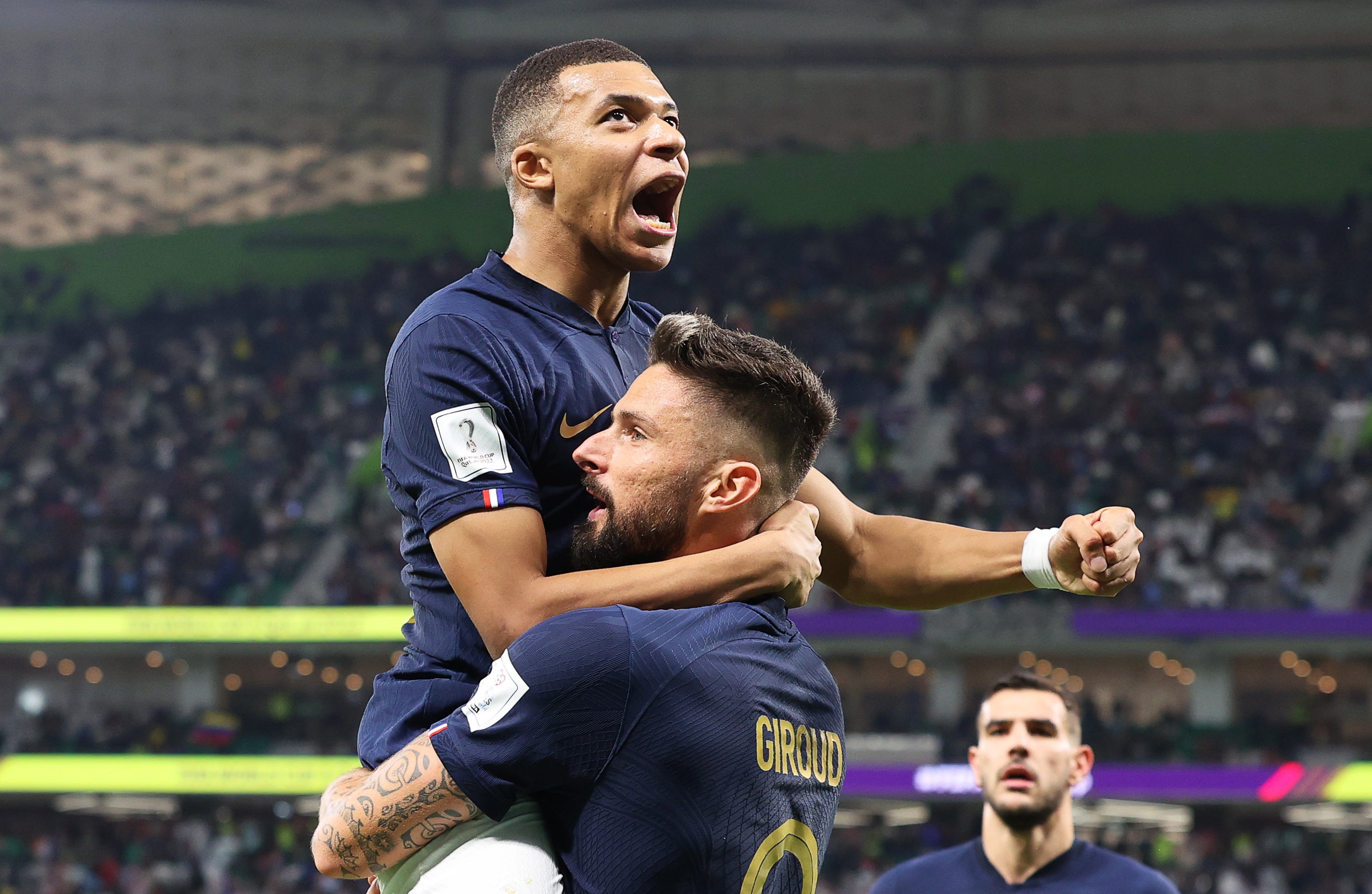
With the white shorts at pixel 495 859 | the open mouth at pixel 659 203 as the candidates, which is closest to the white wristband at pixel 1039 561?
the open mouth at pixel 659 203

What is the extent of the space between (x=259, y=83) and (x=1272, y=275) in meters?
21.8

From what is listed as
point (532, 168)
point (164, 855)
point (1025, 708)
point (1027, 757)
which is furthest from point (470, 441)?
point (164, 855)

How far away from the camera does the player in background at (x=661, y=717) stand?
224cm

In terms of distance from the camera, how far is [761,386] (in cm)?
255

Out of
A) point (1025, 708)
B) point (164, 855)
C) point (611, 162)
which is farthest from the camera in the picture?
point (164, 855)

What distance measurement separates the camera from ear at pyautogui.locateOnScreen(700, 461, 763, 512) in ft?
8.34

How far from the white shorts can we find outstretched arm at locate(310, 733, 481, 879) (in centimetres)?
4

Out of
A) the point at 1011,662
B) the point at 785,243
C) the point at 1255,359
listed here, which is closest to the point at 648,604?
the point at 1011,662

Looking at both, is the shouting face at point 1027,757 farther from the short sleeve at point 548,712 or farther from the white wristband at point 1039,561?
the short sleeve at point 548,712

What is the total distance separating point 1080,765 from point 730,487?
12.2 ft

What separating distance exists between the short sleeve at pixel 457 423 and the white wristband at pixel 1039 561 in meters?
1.10

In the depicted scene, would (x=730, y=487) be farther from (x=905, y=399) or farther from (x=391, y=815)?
(x=905, y=399)

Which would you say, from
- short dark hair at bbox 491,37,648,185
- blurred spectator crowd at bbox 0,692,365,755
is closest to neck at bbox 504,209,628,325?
short dark hair at bbox 491,37,648,185

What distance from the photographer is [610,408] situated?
9.05 ft
